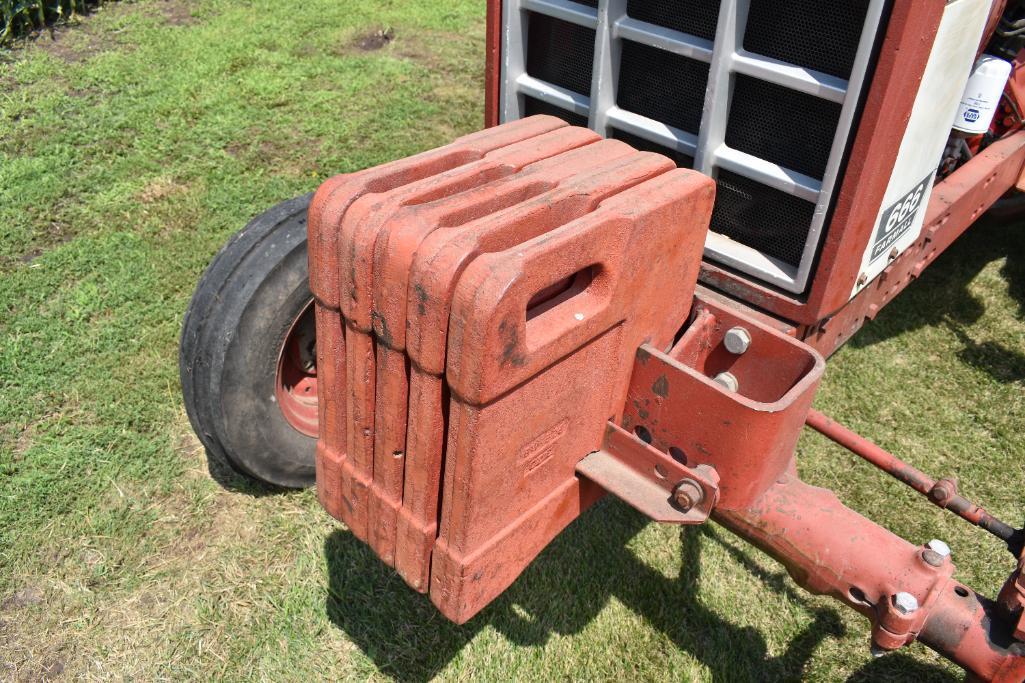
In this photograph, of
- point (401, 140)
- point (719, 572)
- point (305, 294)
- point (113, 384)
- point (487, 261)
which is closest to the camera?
point (487, 261)

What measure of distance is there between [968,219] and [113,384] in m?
3.52

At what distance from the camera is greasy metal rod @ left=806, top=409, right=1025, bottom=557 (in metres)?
2.25

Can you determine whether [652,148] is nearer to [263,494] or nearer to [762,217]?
[762,217]

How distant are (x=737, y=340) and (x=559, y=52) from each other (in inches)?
45.3

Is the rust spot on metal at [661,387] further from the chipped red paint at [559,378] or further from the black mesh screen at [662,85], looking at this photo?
the black mesh screen at [662,85]

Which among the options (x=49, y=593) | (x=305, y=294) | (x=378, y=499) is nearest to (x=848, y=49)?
(x=378, y=499)

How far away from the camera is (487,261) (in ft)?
5.04

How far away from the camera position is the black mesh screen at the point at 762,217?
233 cm

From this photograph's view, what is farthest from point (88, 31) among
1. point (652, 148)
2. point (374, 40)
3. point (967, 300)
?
point (967, 300)

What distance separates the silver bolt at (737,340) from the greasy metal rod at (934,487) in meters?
0.27

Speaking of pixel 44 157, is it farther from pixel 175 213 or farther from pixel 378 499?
pixel 378 499

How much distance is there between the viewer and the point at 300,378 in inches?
117

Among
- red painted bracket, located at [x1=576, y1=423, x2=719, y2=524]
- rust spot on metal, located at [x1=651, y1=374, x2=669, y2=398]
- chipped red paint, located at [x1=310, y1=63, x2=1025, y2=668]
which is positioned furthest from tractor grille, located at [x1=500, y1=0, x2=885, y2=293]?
red painted bracket, located at [x1=576, y1=423, x2=719, y2=524]

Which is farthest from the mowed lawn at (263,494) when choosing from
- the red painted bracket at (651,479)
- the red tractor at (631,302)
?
the red painted bracket at (651,479)
